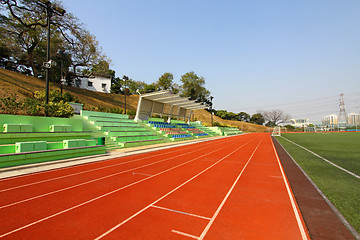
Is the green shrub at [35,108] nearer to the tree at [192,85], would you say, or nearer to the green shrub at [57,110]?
the green shrub at [57,110]

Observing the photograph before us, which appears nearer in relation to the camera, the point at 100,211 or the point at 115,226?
the point at 115,226

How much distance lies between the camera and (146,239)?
9.52 feet

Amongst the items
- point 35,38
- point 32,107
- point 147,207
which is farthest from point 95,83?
point 147,207

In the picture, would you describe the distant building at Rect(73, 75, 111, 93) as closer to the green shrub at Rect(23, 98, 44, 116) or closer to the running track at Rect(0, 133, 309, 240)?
the green shrub at Rect(23, 98, 44, 116)

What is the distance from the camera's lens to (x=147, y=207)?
13.5 feet

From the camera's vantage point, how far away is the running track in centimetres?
314

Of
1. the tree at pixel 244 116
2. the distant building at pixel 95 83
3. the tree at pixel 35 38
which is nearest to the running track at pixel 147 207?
the tree at pixel 35 38

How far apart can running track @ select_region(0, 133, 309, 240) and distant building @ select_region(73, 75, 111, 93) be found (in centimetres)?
4372

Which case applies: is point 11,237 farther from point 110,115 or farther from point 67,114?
point 110,115

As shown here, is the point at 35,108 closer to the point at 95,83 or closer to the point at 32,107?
the point at 32,107

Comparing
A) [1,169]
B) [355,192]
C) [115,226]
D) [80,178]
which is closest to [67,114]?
[1,169]

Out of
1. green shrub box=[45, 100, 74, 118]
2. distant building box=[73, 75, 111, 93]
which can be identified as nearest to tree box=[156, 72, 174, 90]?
distant building box=[73, 75, 111, 93]

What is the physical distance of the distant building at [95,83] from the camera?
144ft

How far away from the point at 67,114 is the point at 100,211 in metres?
11.1
